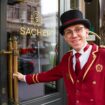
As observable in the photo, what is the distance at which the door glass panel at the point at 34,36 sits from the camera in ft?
11.5

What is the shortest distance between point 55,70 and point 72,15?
55 cm

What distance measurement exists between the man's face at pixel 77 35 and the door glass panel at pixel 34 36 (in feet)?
3.05

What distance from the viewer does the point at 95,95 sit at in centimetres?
259

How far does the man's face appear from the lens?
2559 mm

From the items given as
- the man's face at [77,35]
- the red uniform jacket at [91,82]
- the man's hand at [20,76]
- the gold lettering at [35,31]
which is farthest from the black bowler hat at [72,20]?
the gold lettering at [35,31]

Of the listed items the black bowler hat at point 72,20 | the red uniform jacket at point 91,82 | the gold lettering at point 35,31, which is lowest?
the red uniform jacket at point 91,82

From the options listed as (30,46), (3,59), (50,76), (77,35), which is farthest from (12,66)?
(77,35)

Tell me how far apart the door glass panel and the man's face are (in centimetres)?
93

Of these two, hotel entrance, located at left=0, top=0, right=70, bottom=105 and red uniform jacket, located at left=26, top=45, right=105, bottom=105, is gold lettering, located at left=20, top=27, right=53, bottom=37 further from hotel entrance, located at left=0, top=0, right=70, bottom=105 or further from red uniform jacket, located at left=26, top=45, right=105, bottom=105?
red uniform jacket, located at left=26, top=45, right=105, bottom=105

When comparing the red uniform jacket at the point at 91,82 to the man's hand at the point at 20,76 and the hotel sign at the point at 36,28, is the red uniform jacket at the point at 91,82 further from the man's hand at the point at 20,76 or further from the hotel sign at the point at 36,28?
the hotel sign at the point at 36,28

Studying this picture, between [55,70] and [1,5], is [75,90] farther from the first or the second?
[1,5]

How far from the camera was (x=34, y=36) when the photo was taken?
12.4ft

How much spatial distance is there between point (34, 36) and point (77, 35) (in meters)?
1.28

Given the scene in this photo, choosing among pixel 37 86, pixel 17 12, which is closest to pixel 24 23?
pixel 17 12
